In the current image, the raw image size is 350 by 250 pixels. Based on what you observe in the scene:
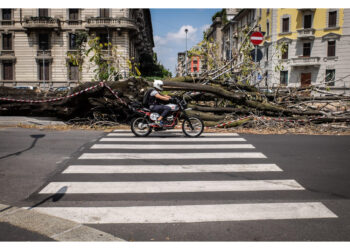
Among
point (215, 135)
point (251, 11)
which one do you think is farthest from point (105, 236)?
point (251, 11)

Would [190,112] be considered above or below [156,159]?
above

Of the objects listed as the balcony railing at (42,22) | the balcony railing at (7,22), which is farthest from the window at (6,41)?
the balcony railing at (42,22)

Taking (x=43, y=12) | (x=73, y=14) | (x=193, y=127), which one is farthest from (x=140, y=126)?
(x=43, y=12)

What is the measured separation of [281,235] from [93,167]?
391 cm

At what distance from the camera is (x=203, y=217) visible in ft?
12.7

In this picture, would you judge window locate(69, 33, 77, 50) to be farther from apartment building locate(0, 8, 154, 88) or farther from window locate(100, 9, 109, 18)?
window locate(100, 9, 109, 18)

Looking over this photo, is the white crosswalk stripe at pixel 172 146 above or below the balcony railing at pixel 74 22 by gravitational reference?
below

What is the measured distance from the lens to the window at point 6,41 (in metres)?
42.2

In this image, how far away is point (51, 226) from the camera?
3.57m

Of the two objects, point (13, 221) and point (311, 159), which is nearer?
point (13, 221)

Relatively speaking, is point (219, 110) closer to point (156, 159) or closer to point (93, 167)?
point (156, 159)

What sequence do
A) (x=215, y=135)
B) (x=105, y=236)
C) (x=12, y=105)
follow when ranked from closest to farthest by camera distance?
(x=105, y=236)
(x=215, y=135)
(x=12, y=105)

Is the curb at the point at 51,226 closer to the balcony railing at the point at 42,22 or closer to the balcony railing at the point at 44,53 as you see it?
the balcony railing at the point at 42,22

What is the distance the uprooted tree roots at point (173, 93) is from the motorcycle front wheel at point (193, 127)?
6.76 feet
